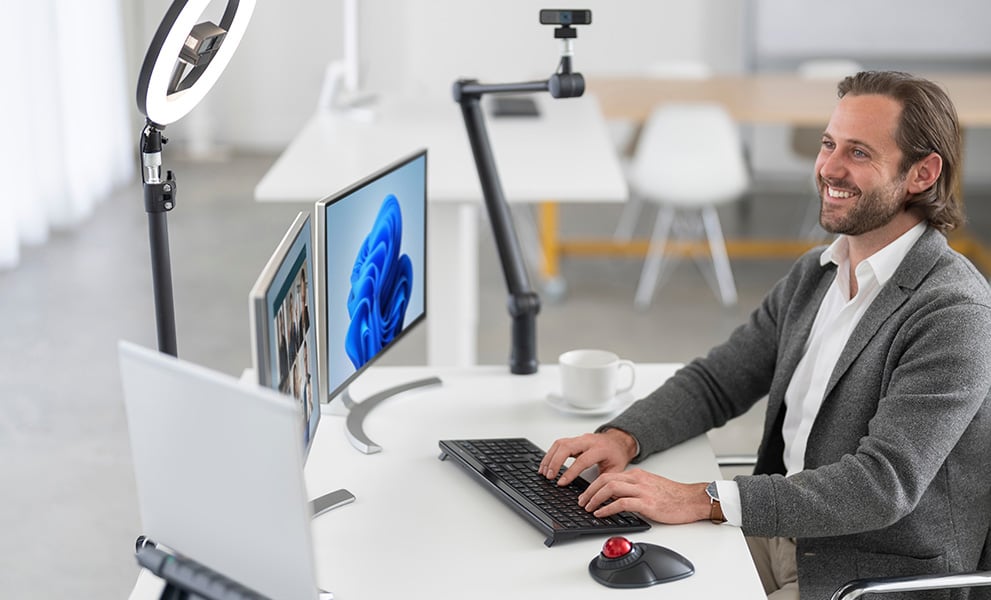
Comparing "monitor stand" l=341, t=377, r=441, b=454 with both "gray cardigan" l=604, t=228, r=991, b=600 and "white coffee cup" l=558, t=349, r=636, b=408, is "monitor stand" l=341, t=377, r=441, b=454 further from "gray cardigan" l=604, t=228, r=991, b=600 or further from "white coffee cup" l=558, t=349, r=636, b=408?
"gray cardigan" l=604, t=228, r=991, b=600

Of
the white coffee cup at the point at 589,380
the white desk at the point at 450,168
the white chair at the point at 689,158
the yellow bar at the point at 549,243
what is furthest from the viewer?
the yellow bar at the point at 549,243

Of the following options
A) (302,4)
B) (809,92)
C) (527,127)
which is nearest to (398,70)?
(302,4)

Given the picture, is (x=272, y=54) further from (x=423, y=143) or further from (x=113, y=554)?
(x=113, y=554)

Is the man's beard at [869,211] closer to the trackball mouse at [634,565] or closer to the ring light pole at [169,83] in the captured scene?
the trackball mouse at [634,565]

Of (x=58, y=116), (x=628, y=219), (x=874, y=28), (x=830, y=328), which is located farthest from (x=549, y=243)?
(x=830, y=328)

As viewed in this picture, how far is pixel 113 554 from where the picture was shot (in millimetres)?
2922

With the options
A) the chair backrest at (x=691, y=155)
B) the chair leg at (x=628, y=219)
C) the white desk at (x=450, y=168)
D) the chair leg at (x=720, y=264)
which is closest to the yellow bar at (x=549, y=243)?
the chair backrest at (x=691, y=155)

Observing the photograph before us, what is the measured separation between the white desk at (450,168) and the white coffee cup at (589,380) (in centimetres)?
111

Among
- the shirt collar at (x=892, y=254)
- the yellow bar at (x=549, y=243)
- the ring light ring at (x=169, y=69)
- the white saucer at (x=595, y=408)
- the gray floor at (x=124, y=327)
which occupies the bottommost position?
the gray floor at (x=124, y=327)

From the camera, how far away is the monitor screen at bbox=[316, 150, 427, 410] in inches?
66.5

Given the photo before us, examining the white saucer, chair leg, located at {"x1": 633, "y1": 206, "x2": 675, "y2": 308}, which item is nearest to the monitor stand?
the white saucer

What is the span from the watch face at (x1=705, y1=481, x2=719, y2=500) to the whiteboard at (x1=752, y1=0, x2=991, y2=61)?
5.16 m

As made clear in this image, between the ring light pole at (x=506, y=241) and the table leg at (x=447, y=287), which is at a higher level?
the ring light pole at (x=506, y=241)

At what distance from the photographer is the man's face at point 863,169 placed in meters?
1.74
